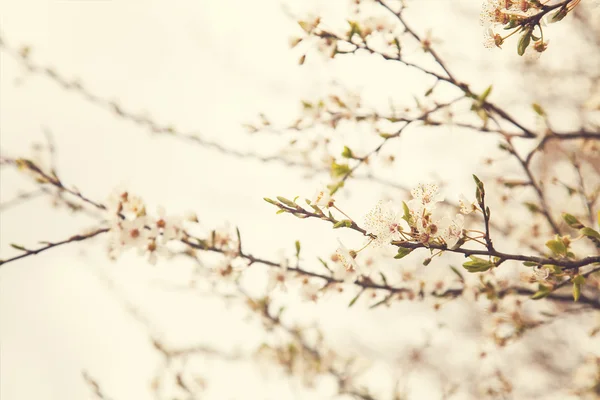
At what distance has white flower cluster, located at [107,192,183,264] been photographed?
120 centimetres

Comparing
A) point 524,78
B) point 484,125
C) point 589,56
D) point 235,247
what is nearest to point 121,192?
point 235,247

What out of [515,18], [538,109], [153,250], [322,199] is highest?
[538,109]

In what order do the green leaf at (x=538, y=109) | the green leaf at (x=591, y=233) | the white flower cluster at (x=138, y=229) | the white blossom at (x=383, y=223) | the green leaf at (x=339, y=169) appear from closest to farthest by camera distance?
1. the green leaf at (x=591, y=233)
2. the white blossom at (x=383, y=223)
3. the green leaf at (x=339, y=169)
4. the white flower cluster at (x=138, y=229)
5. the green leaf at (x=538, y=109)

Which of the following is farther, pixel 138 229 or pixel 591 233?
pixel 138 229

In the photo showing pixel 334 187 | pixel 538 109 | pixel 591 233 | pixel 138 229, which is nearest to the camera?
pixel 591 233

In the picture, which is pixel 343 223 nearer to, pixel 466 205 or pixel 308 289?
pixel 466 205

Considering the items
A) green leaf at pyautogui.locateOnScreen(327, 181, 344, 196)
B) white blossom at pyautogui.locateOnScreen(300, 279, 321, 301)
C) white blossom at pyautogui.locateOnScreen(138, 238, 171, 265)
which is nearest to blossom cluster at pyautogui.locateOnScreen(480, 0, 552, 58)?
green leaf at pyautogui.locateOnScreen(327, 181, 344, 196)

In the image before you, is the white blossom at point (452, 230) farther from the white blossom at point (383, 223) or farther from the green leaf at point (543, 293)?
the green leaf at point (543, 293)

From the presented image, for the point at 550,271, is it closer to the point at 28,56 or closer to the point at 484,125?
the point at 484,125

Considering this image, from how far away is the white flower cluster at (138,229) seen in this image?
3.92 feet

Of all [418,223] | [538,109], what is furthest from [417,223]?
[538,109]

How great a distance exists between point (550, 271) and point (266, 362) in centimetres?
192

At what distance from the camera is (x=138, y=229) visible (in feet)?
3.97

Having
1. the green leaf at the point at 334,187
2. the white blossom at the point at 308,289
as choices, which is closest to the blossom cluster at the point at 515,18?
the green leaf at the point at 334,187
